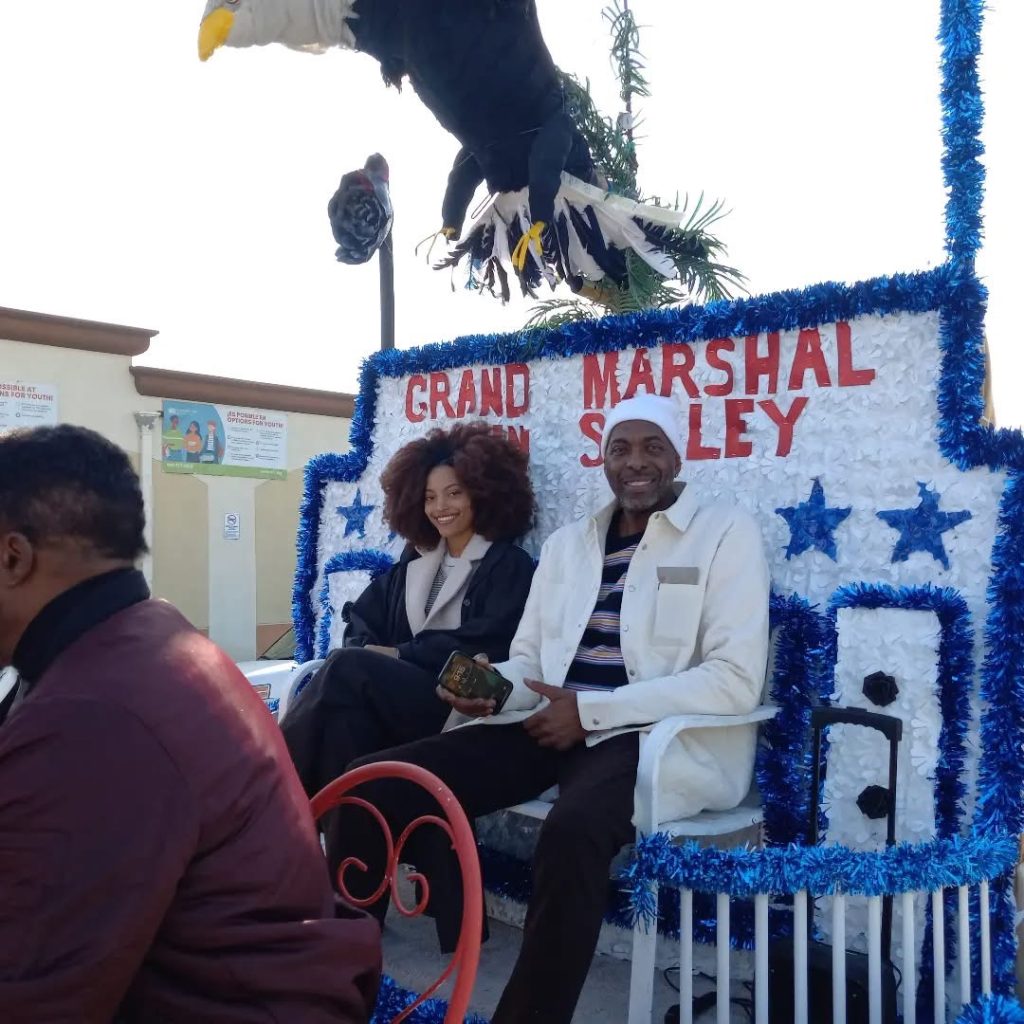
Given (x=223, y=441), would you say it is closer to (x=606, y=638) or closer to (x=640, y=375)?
(x=640, y=375)

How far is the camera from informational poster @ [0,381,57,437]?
10469mm

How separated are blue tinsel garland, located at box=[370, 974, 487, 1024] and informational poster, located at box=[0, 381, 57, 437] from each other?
9.38 metres

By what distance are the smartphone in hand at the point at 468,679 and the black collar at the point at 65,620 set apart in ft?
4.48

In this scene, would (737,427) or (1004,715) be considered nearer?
(1004,715)

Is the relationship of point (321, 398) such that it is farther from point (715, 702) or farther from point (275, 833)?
point (275, 833)

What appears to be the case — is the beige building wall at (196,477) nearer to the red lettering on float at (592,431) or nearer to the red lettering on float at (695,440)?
the red lettering on float at (592,431)

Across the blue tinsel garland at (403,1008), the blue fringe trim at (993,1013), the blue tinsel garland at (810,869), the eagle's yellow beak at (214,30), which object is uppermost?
the eagle's yellow beak at (214,30)

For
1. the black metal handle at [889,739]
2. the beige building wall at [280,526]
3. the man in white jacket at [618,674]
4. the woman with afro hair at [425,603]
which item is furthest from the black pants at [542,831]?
the beige building wall at [280,526]

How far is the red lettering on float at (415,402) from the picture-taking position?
424 cm

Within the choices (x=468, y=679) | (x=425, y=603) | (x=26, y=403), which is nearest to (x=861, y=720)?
(x=468, y=679)

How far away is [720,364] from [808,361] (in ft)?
0.99

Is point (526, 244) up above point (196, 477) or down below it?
above

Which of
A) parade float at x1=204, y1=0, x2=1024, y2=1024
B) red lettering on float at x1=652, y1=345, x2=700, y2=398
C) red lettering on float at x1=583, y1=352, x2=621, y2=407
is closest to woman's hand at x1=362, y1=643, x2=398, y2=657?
parade float at x1=204, y1=0, x2=1024, y2=1024

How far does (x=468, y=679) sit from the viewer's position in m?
2.62
